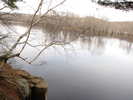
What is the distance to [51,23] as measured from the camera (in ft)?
15.2

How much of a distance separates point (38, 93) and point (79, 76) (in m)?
3.42

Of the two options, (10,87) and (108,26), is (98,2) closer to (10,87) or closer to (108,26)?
(10,87)

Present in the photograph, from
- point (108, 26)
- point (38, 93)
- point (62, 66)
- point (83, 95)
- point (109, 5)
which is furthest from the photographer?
point (108, 26)

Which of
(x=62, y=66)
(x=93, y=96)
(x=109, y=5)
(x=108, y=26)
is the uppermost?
(x=108, y=26)

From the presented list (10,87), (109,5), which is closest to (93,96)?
(10,87)

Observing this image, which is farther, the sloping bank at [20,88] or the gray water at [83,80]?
the gray water at [83,80]

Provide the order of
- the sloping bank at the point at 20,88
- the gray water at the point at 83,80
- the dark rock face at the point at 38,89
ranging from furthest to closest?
the gray water at the point at 83,80 → the dark rock face at the point at 38,89 → the sloping bank at the point at 20,88

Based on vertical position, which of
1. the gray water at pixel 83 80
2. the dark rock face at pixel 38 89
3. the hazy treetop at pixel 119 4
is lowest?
the gray water at pixel 83 80

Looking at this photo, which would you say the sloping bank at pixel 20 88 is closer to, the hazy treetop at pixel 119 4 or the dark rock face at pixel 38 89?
the dark rock face at pixel 38 89

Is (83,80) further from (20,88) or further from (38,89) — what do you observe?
(20,88)

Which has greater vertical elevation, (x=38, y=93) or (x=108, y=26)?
(x=108, y=26)

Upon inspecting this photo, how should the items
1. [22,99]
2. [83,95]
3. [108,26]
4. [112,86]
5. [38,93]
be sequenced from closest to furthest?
[22,99], [38,93], [83,95], [112,86], [108,26]

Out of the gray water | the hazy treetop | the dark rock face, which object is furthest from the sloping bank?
the hazy treetop

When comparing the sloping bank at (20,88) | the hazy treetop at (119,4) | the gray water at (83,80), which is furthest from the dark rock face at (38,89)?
the hazy treetop at (119,4)
